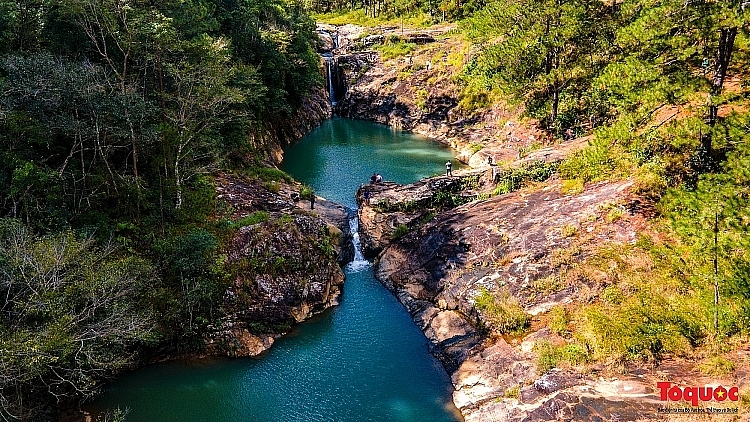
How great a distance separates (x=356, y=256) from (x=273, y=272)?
754 centimetres

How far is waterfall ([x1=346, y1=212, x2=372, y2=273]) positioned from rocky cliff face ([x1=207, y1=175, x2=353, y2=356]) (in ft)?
1.80

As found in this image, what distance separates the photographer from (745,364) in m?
16.5

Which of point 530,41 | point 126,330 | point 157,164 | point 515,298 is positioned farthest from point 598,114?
point 126,330

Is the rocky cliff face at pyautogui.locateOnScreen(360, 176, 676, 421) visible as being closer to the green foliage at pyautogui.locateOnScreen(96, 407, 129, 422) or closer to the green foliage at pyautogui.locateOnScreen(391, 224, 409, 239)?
the green foliage at pyautogui.locateOnScreen(391, 224, 409, 239)

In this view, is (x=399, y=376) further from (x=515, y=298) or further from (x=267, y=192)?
(x=267, y=192)

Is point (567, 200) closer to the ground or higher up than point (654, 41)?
closer to the ground

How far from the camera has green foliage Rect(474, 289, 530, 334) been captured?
22.8 metres

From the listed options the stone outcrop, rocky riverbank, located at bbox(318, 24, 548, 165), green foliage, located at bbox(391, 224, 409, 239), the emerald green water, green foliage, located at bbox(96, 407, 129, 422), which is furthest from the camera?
rocky riverbank, located at bbox(318, 24, 548, 165)

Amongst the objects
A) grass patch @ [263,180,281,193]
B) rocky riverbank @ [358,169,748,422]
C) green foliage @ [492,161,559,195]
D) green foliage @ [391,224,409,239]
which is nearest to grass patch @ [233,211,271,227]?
grass patch @ [263,180,281,193]

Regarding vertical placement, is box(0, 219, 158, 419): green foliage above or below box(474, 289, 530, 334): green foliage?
above

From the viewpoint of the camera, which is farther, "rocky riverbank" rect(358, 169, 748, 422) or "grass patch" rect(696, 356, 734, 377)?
"rocky riverbank" rect(358, 169, 748, 422)

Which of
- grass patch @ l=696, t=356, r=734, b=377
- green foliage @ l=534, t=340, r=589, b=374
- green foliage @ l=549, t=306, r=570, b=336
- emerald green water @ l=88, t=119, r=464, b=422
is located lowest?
emerald green water @ l=88, t=119, r=464, b=422

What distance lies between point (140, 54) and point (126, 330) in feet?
45.9

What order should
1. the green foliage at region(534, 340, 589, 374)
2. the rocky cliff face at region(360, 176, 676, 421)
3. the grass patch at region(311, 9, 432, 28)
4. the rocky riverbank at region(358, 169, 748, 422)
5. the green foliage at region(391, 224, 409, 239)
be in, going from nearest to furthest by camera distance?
the rocky riverbank at region(358, 169, 748, 422) < the rocky cliff face at region(360, 176, 676, 421) < the green foliage at region(534, 340, 589, 374) < the green foliage at region(391, 224, 409, 239) < the grass patch at region(311, 9, 432, 28)
